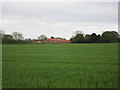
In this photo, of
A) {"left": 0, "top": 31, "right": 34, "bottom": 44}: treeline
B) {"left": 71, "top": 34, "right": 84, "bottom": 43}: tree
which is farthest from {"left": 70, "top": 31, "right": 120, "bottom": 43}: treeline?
{"left": 0, "top": 31, "right": 34, "bottom": 44}: treeline

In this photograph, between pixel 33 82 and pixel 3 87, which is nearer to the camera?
pixel 3 87

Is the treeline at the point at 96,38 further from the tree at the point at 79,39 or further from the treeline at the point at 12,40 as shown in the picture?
the treeline at the point at 12,40

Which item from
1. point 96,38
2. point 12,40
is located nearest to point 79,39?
point 96,38

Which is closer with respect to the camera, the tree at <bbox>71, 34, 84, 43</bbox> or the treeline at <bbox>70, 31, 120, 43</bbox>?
the treeline at <bbox>70, 31, 120, 43</bbox>

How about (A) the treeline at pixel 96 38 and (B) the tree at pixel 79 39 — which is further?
(B) the tree at pixel 79 39

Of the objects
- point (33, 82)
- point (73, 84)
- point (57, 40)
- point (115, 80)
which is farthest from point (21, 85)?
point (57, 40)

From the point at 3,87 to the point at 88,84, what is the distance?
2.57 m

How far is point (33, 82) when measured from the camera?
5.22 m

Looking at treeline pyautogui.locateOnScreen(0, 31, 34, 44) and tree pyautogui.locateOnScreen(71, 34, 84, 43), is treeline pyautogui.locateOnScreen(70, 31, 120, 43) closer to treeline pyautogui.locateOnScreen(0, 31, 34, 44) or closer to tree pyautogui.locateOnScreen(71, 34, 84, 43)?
tree pyautogui.locateOnScreen(71, 34, 84, 43)

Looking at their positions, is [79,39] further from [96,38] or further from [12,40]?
[12,40]

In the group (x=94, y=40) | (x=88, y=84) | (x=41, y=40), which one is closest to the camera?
(x=88, y=84)

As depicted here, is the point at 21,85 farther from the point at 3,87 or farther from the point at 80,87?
the point at 80,87

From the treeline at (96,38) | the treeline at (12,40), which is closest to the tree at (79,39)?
the treeline at (96,38)

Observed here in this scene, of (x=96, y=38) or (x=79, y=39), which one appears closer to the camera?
(x=96, y=38)
